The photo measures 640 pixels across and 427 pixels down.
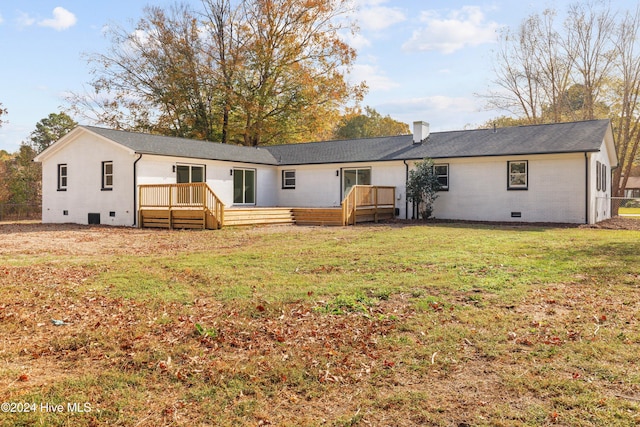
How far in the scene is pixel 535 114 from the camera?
33125 mm

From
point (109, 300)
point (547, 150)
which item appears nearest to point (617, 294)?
point (109, 300)

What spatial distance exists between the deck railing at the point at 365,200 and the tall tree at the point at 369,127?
1074 inches

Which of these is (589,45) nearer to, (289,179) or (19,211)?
(289,179)

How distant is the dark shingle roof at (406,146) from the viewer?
18.0 metres

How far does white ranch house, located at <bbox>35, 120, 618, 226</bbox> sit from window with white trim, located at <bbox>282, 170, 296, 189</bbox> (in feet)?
1.37

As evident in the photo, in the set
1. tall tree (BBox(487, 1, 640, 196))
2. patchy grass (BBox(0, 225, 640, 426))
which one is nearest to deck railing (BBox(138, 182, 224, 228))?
patchy grass (BBox(0, 225, 640, 426))

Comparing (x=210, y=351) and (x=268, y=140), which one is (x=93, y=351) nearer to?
(x=210, y=351)

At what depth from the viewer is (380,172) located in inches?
850

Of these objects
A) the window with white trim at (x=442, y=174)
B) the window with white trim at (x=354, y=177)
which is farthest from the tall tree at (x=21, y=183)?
the window with white trim at (x=442, y=174)

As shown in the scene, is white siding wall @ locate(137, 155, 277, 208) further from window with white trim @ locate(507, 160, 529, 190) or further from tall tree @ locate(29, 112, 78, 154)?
tall tree @ locate(29, 112, 78, 154)

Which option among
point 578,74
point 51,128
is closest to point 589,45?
point 578,74

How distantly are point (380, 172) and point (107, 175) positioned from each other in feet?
38.9

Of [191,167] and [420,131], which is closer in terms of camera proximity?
[191,167]

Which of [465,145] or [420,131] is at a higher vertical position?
[420,131]
